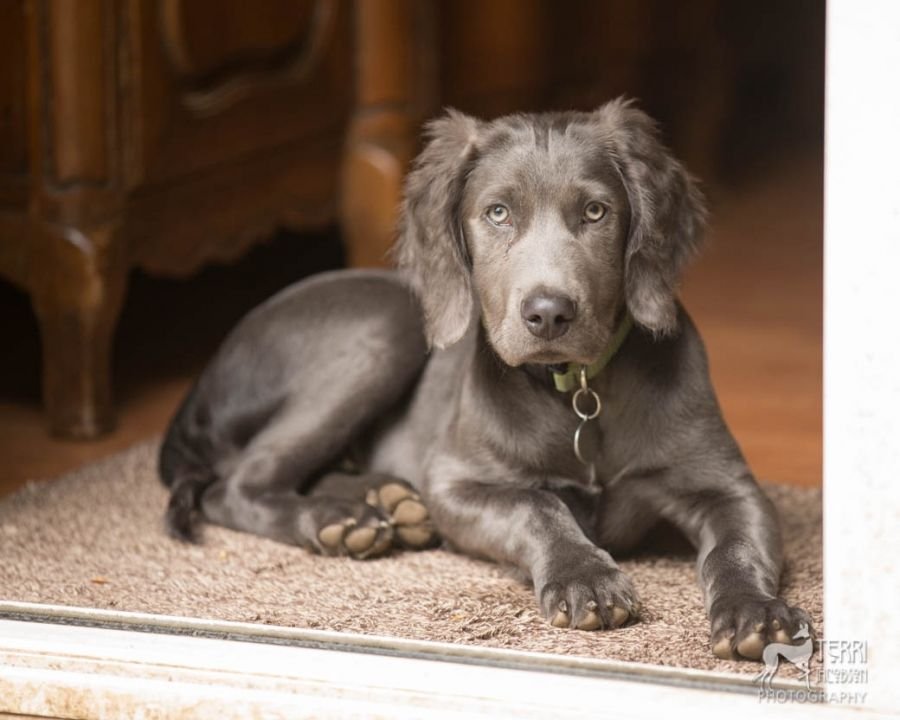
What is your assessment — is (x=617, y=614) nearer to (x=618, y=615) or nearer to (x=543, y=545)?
(x=618, y=615)

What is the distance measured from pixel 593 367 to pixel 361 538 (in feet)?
1.66

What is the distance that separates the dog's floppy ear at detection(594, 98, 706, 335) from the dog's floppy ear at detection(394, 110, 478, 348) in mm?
245

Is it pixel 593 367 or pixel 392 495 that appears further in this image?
pixel 392 495

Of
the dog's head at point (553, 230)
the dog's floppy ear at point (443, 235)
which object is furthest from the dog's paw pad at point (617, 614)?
the dog's floppy ear at point (443, 235)

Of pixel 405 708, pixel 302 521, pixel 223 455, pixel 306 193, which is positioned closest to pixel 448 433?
pixel 302 521

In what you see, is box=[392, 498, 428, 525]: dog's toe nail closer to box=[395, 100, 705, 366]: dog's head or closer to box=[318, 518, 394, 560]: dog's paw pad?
box=[318, 518, 394, 560]: dog's paw pad

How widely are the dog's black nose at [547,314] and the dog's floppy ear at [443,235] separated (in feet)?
0.91

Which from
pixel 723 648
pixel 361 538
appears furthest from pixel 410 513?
pixel 723 648

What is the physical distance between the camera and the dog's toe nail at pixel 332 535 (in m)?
2.54

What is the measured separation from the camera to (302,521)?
8.54 feet

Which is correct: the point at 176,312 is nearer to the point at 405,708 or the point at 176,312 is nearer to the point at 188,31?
the point at 188,31

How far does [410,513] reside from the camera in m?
2.61

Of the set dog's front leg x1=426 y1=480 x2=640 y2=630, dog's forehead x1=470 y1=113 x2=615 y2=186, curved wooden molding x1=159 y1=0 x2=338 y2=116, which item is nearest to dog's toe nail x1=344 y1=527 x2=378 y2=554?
dog's front leg x1=426 y1=480 x2=640 y2=630

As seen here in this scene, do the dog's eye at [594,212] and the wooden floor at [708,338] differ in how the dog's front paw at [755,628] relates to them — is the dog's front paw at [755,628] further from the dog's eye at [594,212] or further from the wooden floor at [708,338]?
the wooden floor at [708,338]
